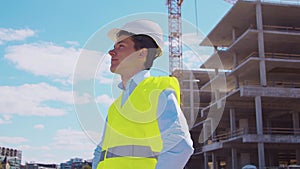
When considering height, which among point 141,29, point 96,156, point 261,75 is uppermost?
point 261,75

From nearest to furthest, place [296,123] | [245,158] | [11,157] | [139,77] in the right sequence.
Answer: [139,77] → [296,123] → [245,158] → [11,157]

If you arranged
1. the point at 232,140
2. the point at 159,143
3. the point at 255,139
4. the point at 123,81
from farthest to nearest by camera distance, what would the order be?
the point at 232,140, the point at 255,139, the point at 123,81, the point at 159,143

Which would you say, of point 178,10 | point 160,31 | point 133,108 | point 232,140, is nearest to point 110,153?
point 133,108

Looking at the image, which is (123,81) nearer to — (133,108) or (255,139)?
(133,108)

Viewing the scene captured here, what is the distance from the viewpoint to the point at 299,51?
3781cm

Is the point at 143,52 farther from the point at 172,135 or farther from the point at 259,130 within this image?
the point at 259,130

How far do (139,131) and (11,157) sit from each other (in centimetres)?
8547

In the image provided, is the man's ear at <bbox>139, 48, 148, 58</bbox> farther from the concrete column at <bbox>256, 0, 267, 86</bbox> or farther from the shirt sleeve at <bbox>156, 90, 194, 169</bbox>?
the concrete column at <bbox>256, 0, 267, 86</bbox>

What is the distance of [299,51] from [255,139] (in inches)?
396

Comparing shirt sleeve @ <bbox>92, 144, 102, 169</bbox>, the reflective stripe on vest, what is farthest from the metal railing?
the reflective stripe on vest

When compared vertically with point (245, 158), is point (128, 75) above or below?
above

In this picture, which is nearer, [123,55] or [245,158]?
[123,55]

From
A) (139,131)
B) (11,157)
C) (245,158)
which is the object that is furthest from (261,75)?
(11,157)

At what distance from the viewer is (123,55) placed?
2236 mm
